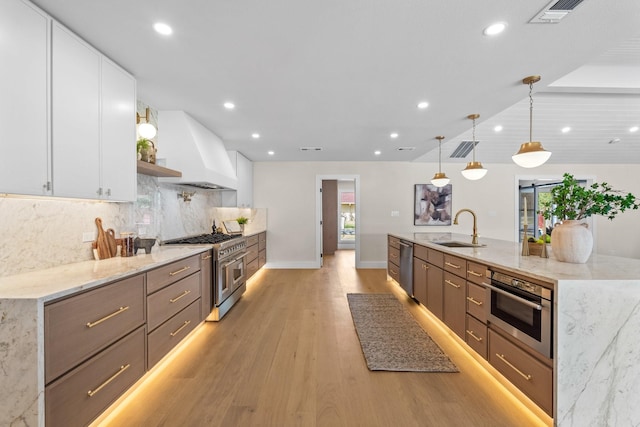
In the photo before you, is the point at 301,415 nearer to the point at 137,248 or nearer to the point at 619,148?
the point at 137,248

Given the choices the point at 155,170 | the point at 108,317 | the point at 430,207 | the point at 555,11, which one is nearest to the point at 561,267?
the point at 555,11

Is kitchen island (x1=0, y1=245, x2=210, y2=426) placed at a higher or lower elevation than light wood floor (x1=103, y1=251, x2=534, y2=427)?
higher

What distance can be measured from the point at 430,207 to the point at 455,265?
159 inches

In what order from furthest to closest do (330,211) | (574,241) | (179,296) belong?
(330,211), (179,296), (574,241)

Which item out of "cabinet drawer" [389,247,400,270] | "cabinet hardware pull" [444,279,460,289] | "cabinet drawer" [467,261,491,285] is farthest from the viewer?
"cabinet drawer" [389,247,400,270]

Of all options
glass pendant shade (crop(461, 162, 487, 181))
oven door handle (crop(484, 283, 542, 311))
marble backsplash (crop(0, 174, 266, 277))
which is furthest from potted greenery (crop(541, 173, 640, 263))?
marble backsplash (crop(0, 174, 266, 277))

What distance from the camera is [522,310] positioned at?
1730 millimetres

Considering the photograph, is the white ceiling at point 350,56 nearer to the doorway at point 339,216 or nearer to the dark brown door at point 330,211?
the doorway at point 339,216

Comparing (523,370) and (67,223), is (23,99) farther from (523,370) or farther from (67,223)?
(523,370)

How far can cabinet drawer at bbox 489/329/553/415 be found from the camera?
155 centimetres

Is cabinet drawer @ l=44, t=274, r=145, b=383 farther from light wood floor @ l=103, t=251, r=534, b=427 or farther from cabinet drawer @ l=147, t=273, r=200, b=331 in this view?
light wood floor @ l=103, t=251, r=534, b=427

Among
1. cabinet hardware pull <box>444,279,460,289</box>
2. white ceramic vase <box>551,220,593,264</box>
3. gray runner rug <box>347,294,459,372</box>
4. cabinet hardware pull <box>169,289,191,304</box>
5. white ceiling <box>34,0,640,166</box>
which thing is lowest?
gray runner rug <box>347,294,459,372</box>

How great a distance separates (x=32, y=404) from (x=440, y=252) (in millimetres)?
3040

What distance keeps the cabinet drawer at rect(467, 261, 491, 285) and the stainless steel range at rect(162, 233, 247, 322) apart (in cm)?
253
